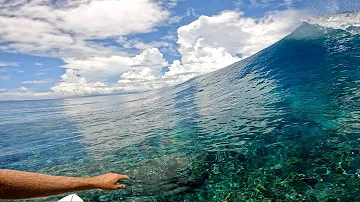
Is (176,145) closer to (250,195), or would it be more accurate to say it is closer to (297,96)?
(250,195)

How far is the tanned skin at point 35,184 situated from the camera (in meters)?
2.35

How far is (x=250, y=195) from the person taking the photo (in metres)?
7.48

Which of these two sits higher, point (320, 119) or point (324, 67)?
point (324, 67)

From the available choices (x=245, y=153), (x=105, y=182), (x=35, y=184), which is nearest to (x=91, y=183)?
(x=105, y=182)

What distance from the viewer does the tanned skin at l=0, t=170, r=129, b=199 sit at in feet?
7.71

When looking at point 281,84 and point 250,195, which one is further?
point 281,84

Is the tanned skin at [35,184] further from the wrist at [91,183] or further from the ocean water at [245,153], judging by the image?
the ocean water at [245,153]

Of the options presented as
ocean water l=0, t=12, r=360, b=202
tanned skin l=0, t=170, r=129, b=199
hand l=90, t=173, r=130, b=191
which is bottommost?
ocean water l=0, t=12, r=360, b=202

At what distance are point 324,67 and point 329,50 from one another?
8480 millimetres

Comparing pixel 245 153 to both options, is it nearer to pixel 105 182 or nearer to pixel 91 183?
pixel 105 182

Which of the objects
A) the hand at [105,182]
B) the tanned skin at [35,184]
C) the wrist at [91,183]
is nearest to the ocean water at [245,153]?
the hand at [105,182]

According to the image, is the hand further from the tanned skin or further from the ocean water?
the ocean water

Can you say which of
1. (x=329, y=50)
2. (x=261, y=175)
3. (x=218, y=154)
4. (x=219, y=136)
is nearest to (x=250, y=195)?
(x=261, y=175)

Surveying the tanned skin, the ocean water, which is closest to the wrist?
the tanned skin
